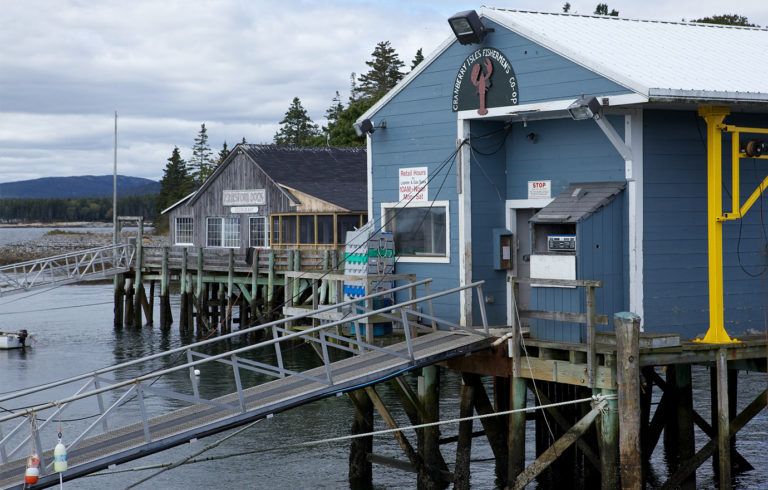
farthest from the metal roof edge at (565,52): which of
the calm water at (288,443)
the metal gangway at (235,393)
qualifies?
the calm water at (288,443)

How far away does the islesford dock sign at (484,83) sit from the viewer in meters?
15.3

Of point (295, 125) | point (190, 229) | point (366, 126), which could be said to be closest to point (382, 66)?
point (295, 125)

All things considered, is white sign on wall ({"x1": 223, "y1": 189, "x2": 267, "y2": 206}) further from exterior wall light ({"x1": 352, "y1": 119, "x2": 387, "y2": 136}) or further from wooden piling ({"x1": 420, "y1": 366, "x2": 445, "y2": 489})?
wooden piling ({"x1": 420, "y1": 366, "x2": 445, "y2": 489})

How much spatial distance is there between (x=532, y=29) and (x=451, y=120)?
6.42ft

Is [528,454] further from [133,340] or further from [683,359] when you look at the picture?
[133,340]

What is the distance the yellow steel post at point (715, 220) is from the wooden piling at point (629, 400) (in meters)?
1.96

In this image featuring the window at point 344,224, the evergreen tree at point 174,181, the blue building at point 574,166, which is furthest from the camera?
the evergreen tree at point 174,181

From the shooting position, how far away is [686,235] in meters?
14.3

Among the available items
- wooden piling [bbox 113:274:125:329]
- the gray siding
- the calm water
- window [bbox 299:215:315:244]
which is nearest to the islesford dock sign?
the calm water

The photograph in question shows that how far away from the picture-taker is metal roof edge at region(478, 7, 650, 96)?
1339 centimetres

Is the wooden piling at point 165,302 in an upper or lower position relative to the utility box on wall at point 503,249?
Answer: lower

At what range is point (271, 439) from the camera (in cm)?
2072

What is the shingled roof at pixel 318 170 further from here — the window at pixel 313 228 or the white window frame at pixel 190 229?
the white window frame at pixel 190 229

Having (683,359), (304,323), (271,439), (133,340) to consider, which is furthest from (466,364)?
(133,340)
